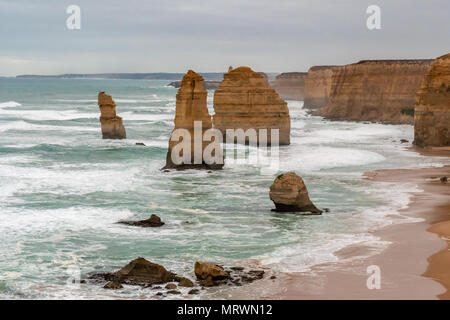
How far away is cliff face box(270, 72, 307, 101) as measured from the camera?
131 meters

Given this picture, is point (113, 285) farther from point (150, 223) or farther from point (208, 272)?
point (150, 223)

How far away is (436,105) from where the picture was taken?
4419 cm

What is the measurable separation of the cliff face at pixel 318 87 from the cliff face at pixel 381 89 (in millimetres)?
23889

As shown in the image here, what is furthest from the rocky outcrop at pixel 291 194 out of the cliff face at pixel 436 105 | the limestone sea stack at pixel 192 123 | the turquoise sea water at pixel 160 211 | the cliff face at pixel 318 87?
the cliff face at pixel 318 87

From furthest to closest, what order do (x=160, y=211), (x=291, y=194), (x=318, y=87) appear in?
(x=318, y=87) < (x=160, y=211) < (x=291, y=194)

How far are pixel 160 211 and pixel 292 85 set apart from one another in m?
111

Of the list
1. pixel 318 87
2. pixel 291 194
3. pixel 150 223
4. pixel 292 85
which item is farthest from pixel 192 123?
pixel 292 85

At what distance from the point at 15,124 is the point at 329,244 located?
4955 cm

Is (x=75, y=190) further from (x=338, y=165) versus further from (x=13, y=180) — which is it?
(x=338, y=165)

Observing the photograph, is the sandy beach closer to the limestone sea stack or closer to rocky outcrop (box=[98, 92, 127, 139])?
the limestone sea stack

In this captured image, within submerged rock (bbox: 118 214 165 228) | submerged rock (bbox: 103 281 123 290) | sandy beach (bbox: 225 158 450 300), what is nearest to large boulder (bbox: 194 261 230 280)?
sandy beach (bbox: 225 158 450 300)

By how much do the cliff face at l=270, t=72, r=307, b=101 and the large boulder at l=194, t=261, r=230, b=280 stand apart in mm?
116330

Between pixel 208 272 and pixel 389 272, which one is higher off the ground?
pixel 208 272
